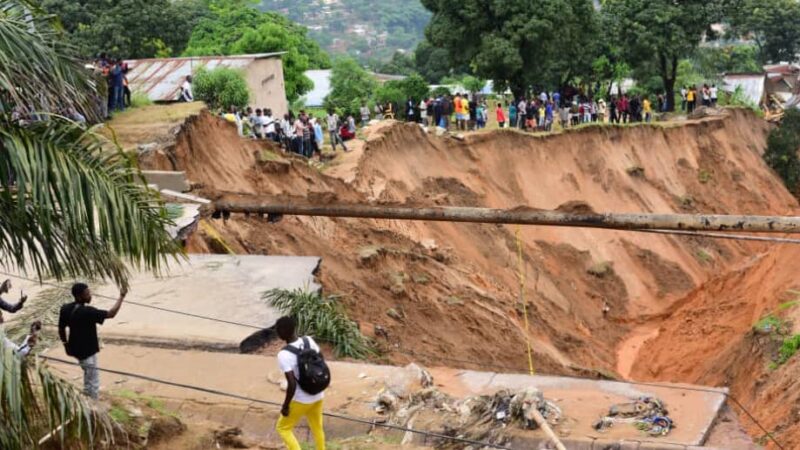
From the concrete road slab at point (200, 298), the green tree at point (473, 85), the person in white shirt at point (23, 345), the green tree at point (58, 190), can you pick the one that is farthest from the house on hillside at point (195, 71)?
the green tree at point (58, 190)

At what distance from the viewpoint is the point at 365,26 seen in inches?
7461

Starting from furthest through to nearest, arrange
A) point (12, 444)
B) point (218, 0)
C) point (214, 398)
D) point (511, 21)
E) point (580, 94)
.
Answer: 1. point (218, 0)
2. point (580, 94)
3. point (511, 21)
4. point (214, 398)
5. point (12, 444)

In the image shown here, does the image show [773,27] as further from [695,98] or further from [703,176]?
[703,176]

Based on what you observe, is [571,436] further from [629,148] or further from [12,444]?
[629,148]

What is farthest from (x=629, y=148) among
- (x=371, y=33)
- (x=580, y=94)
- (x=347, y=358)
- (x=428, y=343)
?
(x=371, y=33)

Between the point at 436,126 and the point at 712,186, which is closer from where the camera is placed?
the point at 436,126

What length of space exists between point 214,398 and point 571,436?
14.0ft

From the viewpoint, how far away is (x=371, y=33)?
18225 cm

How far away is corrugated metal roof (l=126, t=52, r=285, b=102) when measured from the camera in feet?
99.9

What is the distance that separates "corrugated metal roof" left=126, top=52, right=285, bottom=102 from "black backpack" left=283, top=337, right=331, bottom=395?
20.1 m

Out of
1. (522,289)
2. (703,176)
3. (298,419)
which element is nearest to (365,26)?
(703,176)

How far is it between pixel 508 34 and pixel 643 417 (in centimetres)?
2815

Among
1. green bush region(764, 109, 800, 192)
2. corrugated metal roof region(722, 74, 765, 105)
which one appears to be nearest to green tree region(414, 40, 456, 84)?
corrugated metal roof region(722, 74, 765, 105)

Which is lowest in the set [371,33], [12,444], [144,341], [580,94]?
[371,33]
